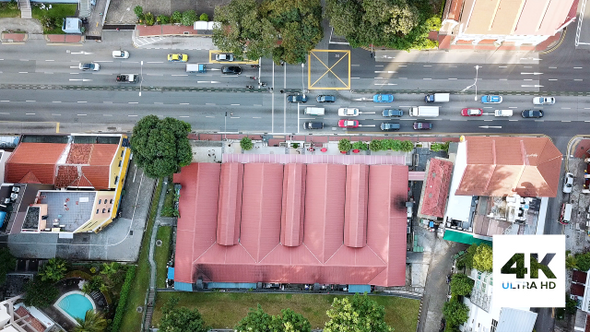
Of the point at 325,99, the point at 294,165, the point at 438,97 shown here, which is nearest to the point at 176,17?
the point at 325,99

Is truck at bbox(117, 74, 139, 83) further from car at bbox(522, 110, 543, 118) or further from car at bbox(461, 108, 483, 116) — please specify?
car at bbox(522, 110, 543, 118)

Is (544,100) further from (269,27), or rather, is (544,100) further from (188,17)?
(188,17)

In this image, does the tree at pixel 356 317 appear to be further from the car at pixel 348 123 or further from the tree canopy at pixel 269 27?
the tree canopy at pixel 269 27

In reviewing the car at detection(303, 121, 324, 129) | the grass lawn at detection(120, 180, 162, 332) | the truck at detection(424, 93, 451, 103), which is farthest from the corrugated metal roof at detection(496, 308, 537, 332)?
the grass lawn at detection(120, 180, 162, 332)

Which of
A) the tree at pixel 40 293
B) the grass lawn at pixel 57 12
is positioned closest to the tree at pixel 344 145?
the tree at pixel 40 293

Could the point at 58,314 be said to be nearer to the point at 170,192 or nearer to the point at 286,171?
the point at 170,192

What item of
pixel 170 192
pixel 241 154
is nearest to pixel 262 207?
pixel 241 154
